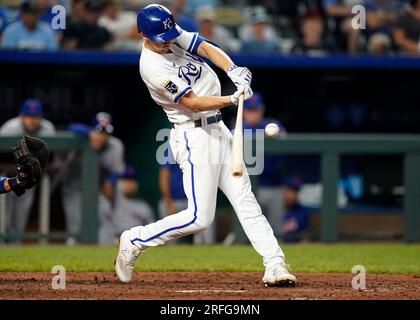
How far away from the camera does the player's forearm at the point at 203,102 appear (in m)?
6.13

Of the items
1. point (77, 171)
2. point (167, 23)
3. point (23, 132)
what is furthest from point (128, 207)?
point (167, 23)

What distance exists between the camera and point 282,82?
1175cm

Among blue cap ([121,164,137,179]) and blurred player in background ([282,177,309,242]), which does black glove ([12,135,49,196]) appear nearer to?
blue cap ([121,164,137,179])

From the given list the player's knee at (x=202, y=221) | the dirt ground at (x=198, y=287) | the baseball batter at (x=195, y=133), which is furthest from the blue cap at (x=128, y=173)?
the player's knee at (x=202, y=221)

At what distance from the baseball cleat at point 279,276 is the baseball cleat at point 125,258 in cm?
89

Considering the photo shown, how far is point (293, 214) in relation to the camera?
10.6 meters

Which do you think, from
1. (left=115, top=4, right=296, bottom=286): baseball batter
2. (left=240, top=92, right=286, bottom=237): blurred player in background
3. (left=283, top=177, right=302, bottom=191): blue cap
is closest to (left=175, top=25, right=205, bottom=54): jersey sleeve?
(left=115, top=4, right=296, bottom=286): baseball batter

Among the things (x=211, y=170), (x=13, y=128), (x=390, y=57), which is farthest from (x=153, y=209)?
(x=211, y=170)

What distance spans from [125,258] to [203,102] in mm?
1198

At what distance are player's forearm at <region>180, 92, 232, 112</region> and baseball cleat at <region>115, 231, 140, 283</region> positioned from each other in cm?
99

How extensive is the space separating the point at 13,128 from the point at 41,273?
3328 mm

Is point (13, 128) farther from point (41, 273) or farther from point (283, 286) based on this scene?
point (283, 286)

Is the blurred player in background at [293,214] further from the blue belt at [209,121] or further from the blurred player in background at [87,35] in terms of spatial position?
the blue belt at [209,121]

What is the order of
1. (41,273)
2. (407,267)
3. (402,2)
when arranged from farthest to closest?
(402,2), (407,267), (41,273)
